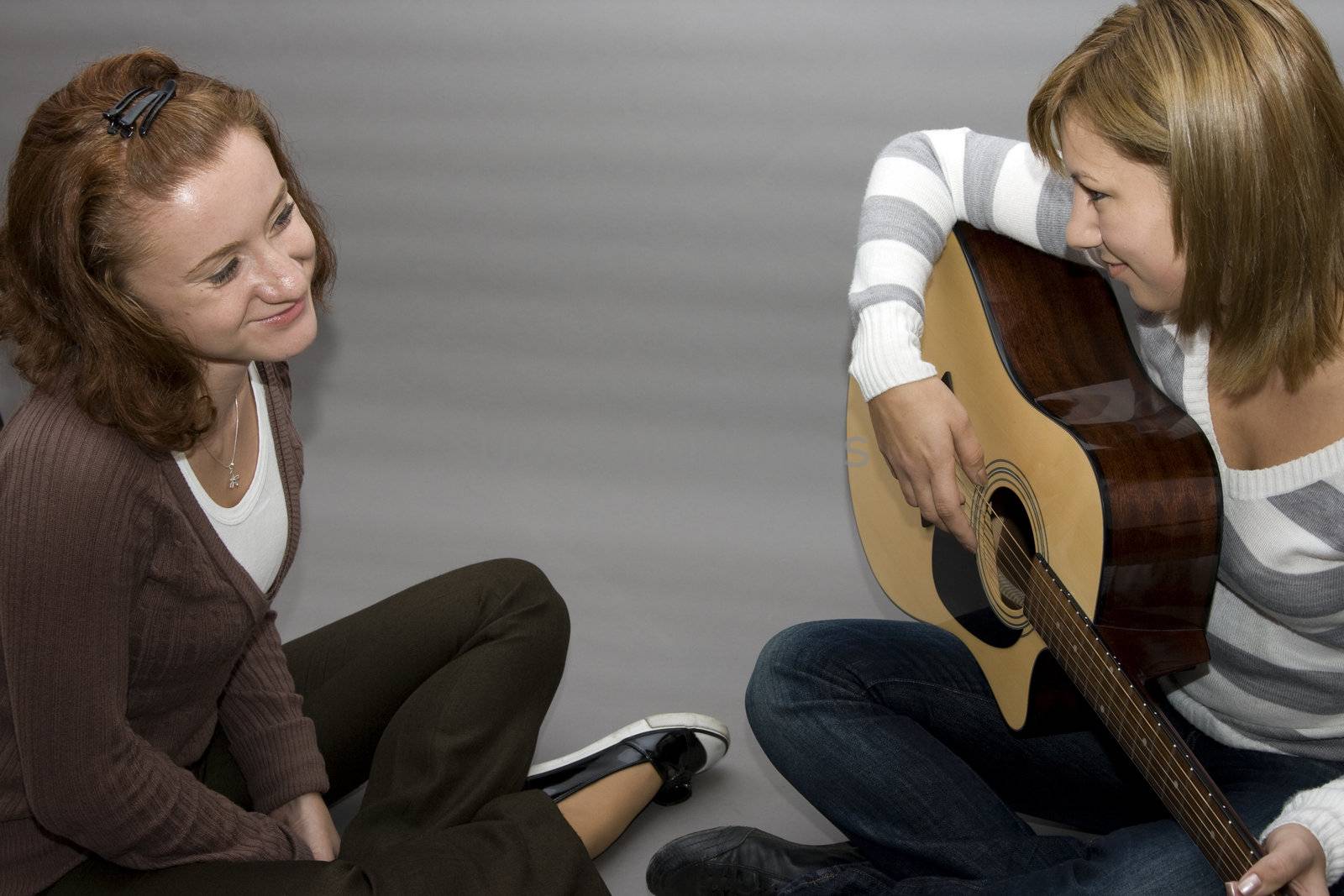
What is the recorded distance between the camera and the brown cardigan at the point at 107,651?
1.10 m

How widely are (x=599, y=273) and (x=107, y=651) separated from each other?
1.34m

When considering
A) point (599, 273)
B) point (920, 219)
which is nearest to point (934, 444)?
point (920, 219)

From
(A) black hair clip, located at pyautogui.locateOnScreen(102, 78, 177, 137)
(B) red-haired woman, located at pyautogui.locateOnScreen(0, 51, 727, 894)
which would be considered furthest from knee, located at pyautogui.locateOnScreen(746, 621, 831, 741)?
(A) black hair clip, located at pyautogui.locateOnScreen(102, 78, 177, 137)

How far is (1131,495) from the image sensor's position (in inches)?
48.9

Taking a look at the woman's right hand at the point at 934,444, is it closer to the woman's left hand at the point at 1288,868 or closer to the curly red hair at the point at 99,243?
the woman's left hand at the point at 1288,868

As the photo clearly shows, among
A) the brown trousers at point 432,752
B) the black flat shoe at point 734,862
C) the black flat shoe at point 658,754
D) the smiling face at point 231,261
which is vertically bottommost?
the black flat shoe at point 734,862

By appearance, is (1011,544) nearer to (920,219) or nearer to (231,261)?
(920,219)

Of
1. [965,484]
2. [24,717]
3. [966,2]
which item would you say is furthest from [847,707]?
[966,2]

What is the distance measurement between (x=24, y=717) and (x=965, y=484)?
3.37ft

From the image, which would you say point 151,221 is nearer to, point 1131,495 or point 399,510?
point 1131,495

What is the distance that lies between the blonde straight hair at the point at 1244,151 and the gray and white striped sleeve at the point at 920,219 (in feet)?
0.89

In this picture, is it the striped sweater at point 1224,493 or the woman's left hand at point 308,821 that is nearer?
the striped sweater at point 1224,493

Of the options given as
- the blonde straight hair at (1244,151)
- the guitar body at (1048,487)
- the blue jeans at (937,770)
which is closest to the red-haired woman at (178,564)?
the blue jeans at (937,770)

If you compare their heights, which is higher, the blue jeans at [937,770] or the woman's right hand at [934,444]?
the woman's right hand at [934,444]
